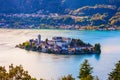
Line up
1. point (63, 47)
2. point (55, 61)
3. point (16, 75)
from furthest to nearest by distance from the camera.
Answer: point (63, 47), point (55, 61), point (16, 75)

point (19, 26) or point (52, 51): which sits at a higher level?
point (19, 26)

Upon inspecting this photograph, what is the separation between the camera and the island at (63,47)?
3891 cm

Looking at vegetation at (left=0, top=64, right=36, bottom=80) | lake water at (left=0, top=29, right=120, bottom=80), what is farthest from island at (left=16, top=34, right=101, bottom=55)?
vegetation at (left=0, top=64, right=36, bottom=80)

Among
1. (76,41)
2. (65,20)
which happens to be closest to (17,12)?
(65,20)

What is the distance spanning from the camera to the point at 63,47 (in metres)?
40.7

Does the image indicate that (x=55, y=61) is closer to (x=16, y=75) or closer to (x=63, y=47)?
(x=63, y=47)

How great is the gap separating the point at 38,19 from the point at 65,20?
634 centimetres

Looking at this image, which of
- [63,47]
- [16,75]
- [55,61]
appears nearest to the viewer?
[16,75]

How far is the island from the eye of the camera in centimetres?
3891

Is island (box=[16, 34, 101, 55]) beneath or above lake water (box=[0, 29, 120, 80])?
above

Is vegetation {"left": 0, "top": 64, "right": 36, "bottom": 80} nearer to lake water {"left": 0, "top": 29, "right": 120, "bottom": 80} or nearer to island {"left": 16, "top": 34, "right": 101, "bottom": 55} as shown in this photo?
lake water {"left": 0, "top": 29, "right": 120, "bottom": 80}

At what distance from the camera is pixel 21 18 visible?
291ft

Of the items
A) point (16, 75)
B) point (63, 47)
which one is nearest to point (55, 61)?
point (63, 47)

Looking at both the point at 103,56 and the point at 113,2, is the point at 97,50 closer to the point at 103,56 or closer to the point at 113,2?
the point at 103,56
